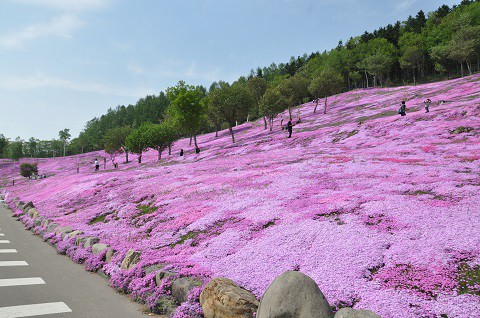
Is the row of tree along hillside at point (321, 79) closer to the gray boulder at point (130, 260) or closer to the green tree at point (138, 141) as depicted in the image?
the green tree at point (138, 141)

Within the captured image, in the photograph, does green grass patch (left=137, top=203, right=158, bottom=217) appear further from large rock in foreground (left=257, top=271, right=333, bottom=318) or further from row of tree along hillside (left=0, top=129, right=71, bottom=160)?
row of tree along hillside (left=0, top=129, right=71, bottom=160)

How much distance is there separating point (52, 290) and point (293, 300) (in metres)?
7.42

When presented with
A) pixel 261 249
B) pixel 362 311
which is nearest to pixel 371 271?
pixel 362 311

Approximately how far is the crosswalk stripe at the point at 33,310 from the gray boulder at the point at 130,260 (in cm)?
250

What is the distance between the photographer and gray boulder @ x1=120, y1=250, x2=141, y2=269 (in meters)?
10.2

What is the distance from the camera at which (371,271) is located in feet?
24.2

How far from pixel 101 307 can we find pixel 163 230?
229 inches

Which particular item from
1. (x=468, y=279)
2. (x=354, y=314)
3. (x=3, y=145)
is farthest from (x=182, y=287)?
(x=3, y=145)

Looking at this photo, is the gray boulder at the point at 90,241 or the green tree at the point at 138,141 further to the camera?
the green tree at the point at 138,141

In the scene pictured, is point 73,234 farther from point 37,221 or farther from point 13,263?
point 37,221

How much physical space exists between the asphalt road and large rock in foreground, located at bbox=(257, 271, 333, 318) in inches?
151

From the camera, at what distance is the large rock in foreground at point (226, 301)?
247 inches

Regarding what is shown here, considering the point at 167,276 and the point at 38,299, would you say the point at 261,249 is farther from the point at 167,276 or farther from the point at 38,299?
the point at 38,299

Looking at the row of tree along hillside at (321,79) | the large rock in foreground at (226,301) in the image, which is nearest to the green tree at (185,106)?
the row of tree along hillside at (321,79)
